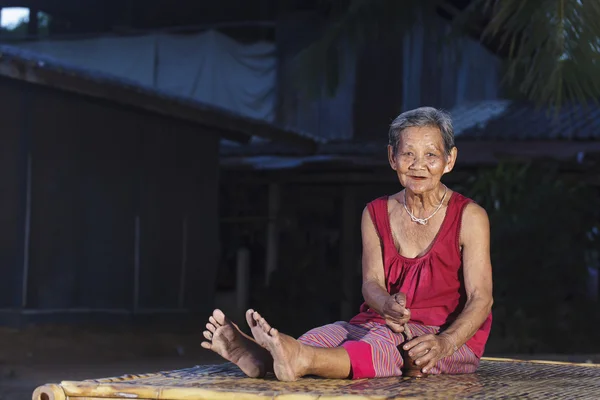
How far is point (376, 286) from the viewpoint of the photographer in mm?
3600

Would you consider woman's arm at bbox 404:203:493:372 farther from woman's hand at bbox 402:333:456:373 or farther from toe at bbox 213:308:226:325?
toe at bbox 213:308:226:325

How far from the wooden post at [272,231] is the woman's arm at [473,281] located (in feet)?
31.5

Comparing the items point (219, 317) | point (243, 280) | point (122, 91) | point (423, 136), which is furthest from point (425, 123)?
point (243, 280)

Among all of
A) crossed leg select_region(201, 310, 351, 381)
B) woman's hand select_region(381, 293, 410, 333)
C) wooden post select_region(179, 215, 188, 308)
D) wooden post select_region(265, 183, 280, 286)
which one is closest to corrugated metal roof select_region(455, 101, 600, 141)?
wooden post select_region(265, 183, 280, 286)

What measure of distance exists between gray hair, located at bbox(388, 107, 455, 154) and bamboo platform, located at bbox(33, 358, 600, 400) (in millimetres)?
830

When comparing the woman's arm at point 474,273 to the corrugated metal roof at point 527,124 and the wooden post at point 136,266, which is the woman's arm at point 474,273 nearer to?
the corrugated metal roof at point 527,124

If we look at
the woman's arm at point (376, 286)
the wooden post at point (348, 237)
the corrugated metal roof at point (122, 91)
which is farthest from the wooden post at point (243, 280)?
the woman's arm at point (376, 286)

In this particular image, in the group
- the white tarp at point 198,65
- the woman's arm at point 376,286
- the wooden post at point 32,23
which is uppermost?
the wooden post at point 32,23

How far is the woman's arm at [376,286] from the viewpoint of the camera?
129 inches

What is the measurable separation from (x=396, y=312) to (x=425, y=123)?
0.70m

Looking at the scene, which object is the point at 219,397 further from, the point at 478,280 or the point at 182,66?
the point at 182,66

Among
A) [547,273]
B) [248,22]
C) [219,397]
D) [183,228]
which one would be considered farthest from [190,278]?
[219,397]

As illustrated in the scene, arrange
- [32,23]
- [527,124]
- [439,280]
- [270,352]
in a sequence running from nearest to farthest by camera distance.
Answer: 1. [270,352]
2. [439,280]
3. [527,124]
4. [32,23]

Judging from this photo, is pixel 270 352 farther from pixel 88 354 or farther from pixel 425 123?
pixel 88 354
